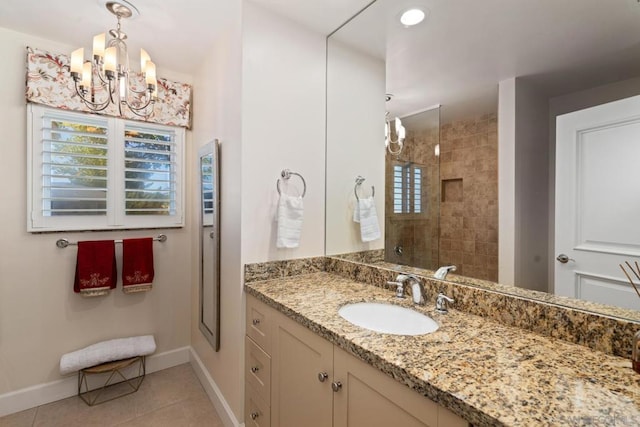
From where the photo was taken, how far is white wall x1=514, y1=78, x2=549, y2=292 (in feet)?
3.55

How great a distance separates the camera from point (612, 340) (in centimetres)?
87

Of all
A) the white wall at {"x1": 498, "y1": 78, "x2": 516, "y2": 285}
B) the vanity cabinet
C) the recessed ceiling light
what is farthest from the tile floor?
the recessed ceiling light

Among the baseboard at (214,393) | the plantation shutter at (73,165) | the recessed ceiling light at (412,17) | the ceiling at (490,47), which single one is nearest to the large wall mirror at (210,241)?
the baseboard at (214,393)

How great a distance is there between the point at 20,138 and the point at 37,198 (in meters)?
0.39

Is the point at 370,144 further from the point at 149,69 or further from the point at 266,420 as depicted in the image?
the point at 266,420

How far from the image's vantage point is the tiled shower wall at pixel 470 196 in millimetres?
1245

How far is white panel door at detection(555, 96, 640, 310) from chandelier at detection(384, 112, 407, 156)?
2.41ft

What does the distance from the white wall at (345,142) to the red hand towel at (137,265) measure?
1.37 m

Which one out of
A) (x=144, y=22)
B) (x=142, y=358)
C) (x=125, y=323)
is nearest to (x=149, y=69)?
(x=144, y=22)

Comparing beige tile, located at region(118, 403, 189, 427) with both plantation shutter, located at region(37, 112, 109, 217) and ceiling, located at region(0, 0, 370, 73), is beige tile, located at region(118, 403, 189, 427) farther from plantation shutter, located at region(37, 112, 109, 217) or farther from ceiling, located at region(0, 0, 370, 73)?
ceiling, located at region(0, 0, 370, 73)

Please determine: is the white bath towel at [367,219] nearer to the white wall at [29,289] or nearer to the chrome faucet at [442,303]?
the chrome faucet at [442,303]

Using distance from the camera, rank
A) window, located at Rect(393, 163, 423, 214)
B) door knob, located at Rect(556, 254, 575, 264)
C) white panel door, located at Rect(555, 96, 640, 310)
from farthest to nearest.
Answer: window, located at Rect(393, 163, 423, 214), door knob, located at Rect(556, 254, 575, 264), white panel door, located at Rect(555, 96, 640, 310)

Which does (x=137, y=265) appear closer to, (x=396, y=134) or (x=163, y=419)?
(x=163, y=419)

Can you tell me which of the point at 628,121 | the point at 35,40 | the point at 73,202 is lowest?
the point at 73,202
